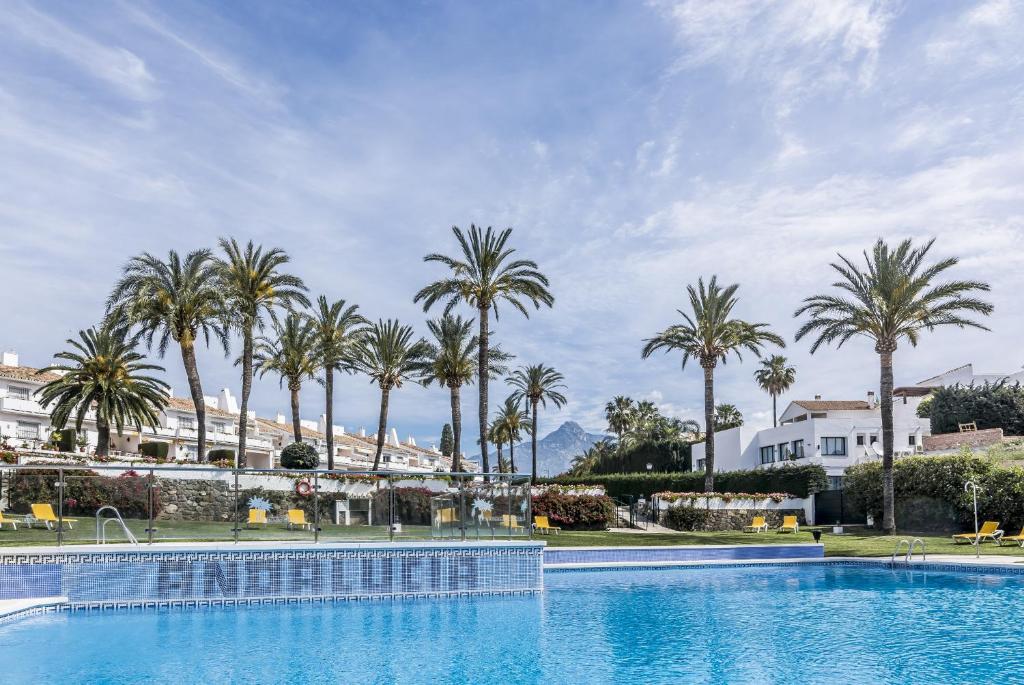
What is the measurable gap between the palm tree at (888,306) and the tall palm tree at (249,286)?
23.1 metres

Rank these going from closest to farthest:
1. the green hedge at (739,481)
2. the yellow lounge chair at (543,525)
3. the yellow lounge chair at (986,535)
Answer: the yellow lounge chair at (986,535), the yellow lounge chair at (543,525), the green hedge at (739,481)

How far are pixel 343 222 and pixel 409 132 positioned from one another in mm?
4714

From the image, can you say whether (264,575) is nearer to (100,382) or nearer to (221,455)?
(100,382)

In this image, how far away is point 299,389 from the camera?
49.2 meters

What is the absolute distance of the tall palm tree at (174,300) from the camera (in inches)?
1492

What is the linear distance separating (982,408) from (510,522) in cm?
5058

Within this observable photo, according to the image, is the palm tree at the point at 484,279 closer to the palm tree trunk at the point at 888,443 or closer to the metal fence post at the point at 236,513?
the palm tree trunk at the point at 888,443

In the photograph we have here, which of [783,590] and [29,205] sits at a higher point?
[29,205]

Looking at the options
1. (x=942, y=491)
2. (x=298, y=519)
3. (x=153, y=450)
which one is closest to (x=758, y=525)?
(x=942, y=491)

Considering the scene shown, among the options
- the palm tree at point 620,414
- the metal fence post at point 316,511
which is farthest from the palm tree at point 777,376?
the metal fence post at point 316,511

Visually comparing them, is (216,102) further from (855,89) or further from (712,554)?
(712,554)

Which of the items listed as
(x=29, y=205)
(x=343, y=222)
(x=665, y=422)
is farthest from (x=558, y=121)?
(x=665, y=422)

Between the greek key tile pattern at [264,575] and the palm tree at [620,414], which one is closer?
the greek key tile pattern at [264,575]

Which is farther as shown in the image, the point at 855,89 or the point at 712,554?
the point at 712,554
